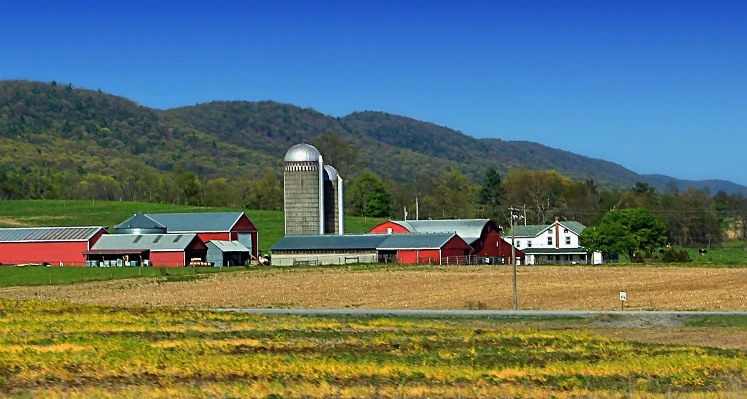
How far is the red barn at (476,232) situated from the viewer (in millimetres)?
98938

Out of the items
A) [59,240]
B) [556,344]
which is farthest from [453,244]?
[556,344]

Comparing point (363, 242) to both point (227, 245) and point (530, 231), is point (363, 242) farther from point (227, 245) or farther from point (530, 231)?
point (530, 231)

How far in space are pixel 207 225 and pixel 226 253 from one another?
891cm

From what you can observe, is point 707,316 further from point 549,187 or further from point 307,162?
point 549,187

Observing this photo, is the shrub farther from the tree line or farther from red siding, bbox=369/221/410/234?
the tree line

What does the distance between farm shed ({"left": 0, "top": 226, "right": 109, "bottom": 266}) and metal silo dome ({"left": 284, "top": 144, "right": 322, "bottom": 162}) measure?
18.9 meters

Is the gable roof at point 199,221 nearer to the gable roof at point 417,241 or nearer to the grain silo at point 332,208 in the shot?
the grain silo at point 332,208

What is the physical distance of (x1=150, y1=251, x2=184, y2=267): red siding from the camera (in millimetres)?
89062

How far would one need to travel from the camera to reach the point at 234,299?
183ft

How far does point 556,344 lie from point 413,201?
Answer: 142 metres

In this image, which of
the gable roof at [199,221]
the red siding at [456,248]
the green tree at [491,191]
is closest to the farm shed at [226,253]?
the gable roof at [199,221]

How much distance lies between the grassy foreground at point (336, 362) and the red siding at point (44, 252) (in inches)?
2212

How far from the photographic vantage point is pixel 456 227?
104 meters

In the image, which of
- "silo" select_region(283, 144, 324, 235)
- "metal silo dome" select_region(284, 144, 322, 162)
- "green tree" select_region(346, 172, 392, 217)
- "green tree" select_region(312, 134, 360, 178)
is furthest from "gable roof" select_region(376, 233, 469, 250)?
"green tree" select_region(312, 134, 360, 178)
